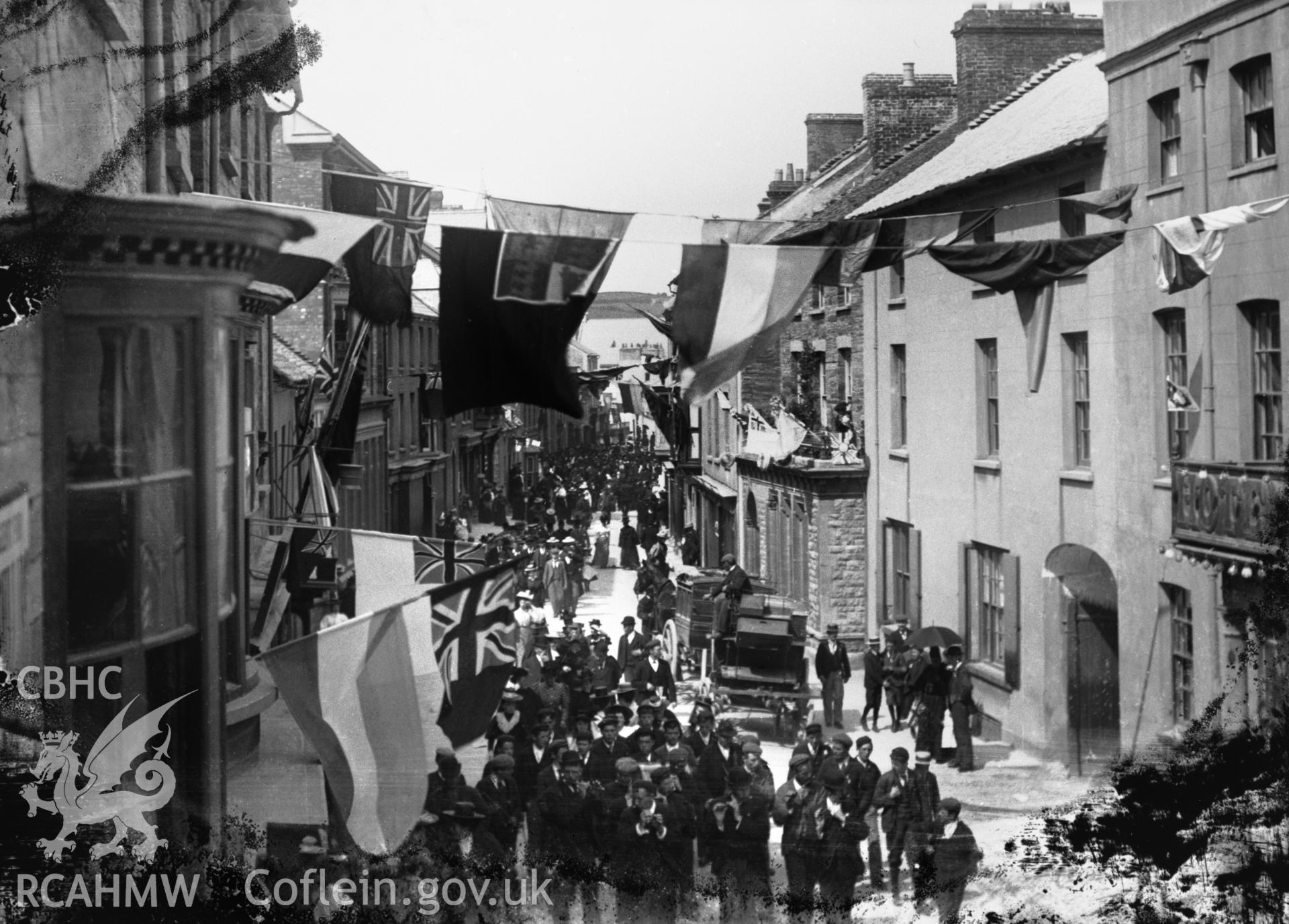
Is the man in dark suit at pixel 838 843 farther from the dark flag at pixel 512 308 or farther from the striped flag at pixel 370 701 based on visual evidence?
the dark flag at pixel 512 308

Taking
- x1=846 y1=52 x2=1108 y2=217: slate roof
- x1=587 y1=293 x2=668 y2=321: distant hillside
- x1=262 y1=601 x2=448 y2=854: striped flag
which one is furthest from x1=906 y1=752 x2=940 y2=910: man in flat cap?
x1=846 y1=52 x2=1108 y2=217: slate roof

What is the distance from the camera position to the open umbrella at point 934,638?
9953 mm

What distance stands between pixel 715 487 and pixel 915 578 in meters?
6.96

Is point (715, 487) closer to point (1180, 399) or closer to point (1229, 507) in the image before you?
point (1180, 399)

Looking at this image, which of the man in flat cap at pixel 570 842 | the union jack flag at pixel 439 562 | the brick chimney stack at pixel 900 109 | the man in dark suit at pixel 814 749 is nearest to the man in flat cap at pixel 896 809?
the man in dark suit at pixel 814 749

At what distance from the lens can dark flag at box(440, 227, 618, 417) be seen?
7.60 m

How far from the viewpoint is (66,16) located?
706 centimetres

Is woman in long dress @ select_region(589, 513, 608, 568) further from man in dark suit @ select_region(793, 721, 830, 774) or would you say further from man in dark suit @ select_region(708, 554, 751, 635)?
man in dark suit @ select_region(793, 721, 830, 774)

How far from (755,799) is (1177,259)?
4776mm

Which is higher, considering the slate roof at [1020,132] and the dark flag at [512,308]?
the slate roof at [1020,132]

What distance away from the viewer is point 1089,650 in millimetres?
9469

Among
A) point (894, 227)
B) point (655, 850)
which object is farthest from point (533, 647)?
point (894, 227)

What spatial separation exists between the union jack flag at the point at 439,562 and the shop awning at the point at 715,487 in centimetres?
809

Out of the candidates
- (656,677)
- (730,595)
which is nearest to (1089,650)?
(656,677)
